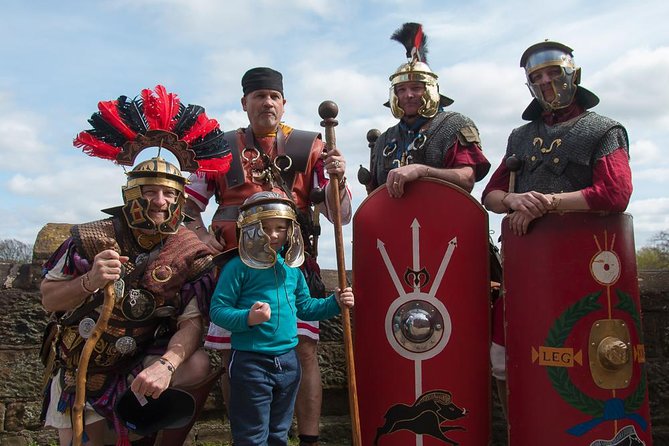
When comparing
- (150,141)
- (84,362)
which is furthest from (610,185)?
(84,362)

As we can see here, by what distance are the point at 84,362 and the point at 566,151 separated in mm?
2215

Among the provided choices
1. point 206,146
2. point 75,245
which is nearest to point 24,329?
point 75,245

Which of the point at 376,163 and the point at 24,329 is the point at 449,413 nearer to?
the point at 376,163

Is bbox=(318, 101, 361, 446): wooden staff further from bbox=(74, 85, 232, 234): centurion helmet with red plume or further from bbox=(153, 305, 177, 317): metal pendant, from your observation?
bbox=(153, 305, 177, 317): metal pendant

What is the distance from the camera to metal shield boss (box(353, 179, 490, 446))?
318 cm

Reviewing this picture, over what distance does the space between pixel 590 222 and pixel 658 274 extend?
1.42 meters

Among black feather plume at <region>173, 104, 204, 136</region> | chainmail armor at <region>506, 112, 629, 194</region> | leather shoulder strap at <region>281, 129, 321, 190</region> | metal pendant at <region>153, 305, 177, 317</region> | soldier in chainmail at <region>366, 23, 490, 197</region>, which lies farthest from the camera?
leather shoulder strap at <region>281, 129, 321, 190</region>

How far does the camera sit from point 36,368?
3885 millimetres

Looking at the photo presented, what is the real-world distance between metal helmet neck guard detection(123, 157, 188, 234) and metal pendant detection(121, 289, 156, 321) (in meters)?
0.27

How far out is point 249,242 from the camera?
301 cm

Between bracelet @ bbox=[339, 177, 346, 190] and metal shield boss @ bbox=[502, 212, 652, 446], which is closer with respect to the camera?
metal shield boss @ bbox=[502, 212, 652, 446]

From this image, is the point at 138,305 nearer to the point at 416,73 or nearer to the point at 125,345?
the point at 125,345

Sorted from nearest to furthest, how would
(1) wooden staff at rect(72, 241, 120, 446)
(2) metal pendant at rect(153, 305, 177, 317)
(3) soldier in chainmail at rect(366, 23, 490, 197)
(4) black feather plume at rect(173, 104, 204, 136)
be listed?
(1) wooden staff at rect(72, 241, 120, 446), (2) metal pendant at rect(153, 305, 177, 317), (4) black feather plume at rect(173, 104, 204, 136), (3) soldier in chainmail at rect(366, 23, 490, 197)

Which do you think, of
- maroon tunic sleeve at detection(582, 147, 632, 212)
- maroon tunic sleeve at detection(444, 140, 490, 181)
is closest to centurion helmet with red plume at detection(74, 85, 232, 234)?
maroon tunic sleeve at detection(444, 140, 490, 181)
